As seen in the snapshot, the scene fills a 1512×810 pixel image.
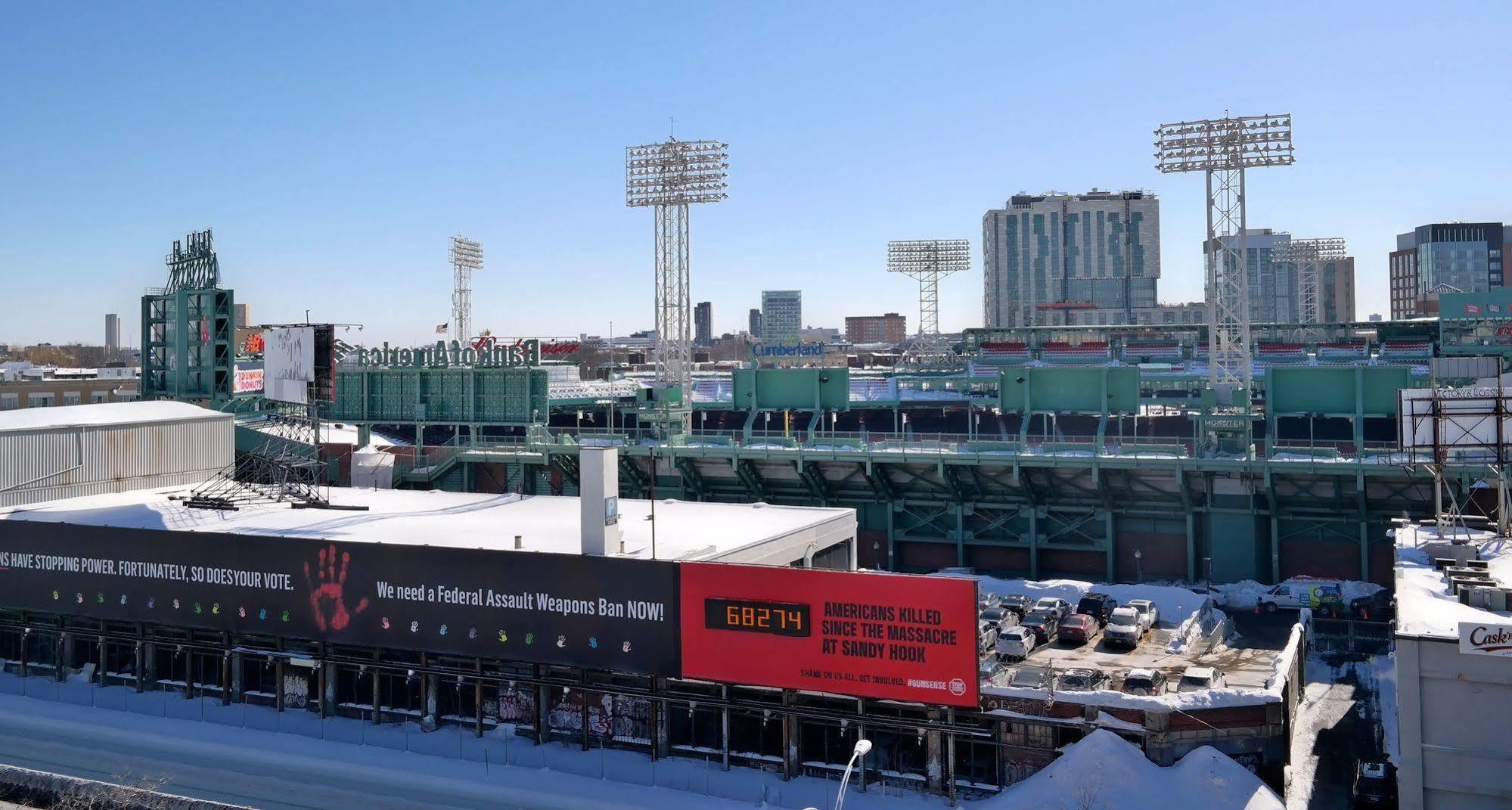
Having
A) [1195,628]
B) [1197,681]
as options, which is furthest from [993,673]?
[1195,628]

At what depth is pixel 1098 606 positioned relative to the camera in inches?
1492

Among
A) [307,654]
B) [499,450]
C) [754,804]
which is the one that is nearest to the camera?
[754,804]

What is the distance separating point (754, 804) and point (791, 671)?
10.2ft

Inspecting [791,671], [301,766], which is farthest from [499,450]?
[791,671]

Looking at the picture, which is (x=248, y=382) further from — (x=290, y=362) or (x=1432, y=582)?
(x=1432, y=582)

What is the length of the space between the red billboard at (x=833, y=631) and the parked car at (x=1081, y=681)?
114 inches

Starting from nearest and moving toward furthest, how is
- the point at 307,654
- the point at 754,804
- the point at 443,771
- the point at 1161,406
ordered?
the point at 754,804 → the point at 443,771 → the point at 307,654 → the point at 1161,406

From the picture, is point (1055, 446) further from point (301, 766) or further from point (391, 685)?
point (301, 766)

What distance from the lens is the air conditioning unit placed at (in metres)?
23.8

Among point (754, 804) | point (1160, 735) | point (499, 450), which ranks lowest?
point (754, 804)

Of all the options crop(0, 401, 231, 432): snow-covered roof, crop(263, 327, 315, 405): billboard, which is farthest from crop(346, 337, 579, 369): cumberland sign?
crop(263, 327, 315, 405): billboard

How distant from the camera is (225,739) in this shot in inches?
1217

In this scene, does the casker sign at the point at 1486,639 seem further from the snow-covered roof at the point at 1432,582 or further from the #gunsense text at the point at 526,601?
the #gunsense text at the point at 526,601

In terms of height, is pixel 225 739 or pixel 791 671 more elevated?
pixel 791 671
